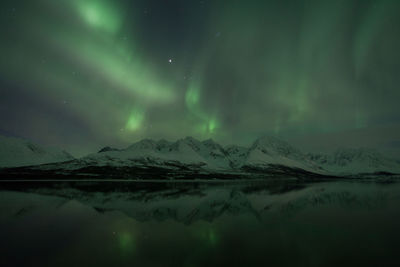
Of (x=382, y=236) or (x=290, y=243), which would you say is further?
(x=382, y=236)

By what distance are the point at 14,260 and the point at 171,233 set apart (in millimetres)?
14300

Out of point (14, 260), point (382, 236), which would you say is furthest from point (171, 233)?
point (382, 236)

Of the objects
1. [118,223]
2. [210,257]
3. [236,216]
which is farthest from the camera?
[236,216]

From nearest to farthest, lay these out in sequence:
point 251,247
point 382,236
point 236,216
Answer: point 251,247 < point 382,236 < point 236,216

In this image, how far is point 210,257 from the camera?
20703 millimetres

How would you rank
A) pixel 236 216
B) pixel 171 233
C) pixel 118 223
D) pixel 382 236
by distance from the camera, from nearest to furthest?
pixel 382 236, pixel 171 233, pixel 118 223, pixel 236 216

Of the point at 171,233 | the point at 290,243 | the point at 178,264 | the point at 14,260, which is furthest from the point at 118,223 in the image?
the point at 290,243

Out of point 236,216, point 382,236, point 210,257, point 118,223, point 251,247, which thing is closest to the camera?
point 210,257

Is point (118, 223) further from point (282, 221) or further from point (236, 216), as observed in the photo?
point (282, 221)

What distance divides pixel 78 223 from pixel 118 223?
544cm

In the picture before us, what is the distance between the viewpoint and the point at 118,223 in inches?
1382

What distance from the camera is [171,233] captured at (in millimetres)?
29172

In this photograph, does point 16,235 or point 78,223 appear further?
point 78,223

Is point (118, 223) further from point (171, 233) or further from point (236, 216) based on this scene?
point (236, 216)
